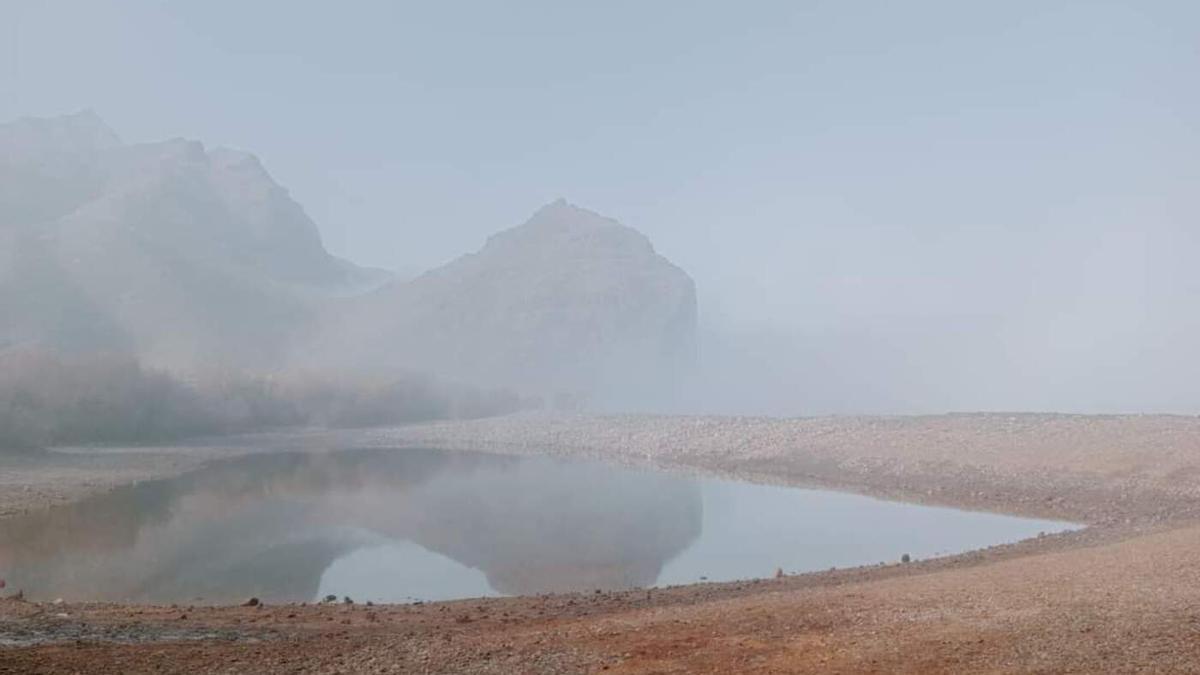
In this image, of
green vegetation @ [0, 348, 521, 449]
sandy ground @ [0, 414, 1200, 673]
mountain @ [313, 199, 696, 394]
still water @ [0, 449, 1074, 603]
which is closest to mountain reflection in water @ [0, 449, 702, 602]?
still water @ [0, 449, 1074, 603]

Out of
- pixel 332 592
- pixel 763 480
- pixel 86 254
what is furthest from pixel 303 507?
pixel 86 254

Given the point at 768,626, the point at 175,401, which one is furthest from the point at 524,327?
the point at 768,626

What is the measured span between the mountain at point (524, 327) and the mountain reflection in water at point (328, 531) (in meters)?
102

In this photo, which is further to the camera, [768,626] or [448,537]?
[448,537]

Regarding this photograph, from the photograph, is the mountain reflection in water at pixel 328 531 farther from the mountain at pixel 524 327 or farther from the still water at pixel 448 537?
the mountain at pixel 524 327

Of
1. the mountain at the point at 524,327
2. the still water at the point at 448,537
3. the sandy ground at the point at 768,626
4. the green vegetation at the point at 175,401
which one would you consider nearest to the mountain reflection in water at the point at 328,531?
the still water at the point at 448,537

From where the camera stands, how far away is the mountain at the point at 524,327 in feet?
531

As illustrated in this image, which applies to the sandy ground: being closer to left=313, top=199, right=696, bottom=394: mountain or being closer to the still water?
the still water

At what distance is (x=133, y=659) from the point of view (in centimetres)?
1183

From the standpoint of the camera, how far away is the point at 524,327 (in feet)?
575

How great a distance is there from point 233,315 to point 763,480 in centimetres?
12320

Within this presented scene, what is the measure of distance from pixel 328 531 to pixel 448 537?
4910 millimetres

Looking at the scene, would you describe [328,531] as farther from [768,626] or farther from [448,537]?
[768,626]

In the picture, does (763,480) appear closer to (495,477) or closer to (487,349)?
(495,477)
